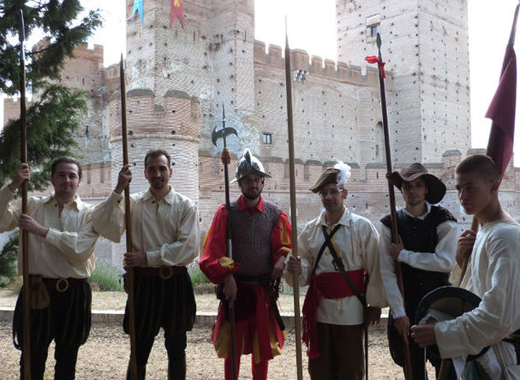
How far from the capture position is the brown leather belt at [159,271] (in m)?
3.45

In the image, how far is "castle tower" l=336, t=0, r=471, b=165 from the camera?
29281 mm

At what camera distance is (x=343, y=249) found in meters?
3.29

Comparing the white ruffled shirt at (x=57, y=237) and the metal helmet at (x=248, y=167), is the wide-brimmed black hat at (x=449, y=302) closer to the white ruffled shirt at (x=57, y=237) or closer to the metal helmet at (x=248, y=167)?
the metal helmet at (x=248, y=167)

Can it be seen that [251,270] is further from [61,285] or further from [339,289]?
[61,285]

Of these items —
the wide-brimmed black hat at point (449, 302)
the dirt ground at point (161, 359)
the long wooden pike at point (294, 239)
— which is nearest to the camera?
the wide-brimmed black hat at point (449, 302)

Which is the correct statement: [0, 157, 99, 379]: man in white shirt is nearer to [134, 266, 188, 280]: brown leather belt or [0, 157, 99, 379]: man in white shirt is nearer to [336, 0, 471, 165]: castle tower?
[134, 266, 188, 280]: brown leather belt

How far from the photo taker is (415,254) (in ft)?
9.90

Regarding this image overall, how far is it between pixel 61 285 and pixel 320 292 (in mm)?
1672

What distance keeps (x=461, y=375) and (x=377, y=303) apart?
0.98 metres

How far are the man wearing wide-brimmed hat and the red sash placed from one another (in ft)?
0.85

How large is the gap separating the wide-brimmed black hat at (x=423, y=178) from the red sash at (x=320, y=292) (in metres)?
0.63

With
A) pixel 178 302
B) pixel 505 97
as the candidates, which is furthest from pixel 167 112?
pixel 505 97

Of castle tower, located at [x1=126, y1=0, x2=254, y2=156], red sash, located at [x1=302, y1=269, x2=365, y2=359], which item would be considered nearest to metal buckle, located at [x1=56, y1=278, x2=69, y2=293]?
red sash, located at [x1=302, y1=269, x2=365, y2=359]

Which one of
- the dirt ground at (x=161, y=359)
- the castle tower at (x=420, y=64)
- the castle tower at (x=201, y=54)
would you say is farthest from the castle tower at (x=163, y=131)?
the castle tower at (x=420, y=64)
